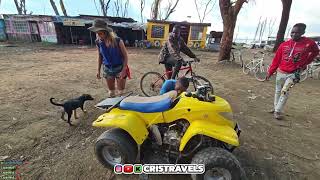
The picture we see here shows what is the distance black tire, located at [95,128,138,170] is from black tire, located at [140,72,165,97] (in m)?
3.45

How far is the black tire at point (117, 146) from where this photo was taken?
286 cm

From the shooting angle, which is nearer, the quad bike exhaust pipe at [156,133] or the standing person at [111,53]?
the quad bike exhaust pipe at [156,133]

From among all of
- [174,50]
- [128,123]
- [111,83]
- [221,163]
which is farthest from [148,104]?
[174,50]

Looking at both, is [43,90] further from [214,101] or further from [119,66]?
[214,101]

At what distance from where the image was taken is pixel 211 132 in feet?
8.32

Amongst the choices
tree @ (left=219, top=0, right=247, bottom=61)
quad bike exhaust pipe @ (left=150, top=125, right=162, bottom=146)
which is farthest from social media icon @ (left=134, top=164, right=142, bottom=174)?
tree @ (left=219, top=0, right=247, bottom=61)

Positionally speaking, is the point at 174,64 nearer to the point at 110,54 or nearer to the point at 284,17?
the point at 110,54

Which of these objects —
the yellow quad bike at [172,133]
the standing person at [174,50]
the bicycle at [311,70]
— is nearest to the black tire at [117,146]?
the yellow quad bike at [172,133]

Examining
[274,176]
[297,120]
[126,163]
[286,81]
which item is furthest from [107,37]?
[297,120]

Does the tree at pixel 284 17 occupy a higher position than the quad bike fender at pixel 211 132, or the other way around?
the tree at pixel 284 17

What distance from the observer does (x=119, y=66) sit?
447cm

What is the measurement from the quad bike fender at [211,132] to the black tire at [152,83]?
3760 mm

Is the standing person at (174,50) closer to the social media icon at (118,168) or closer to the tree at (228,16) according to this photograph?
the social media icon at (118,168)

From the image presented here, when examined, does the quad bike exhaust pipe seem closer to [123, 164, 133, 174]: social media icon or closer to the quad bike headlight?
[123, 164, 133, 174]: social media icon
